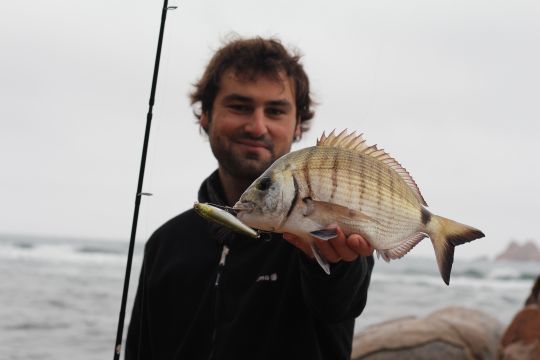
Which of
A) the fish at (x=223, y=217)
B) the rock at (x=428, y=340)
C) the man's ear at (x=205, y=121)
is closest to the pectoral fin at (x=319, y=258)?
the fish at (x=223, y=217)

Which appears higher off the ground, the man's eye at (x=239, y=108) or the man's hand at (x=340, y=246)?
the man's eye at (x=239, y=108)

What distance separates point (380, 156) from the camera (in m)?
2.57

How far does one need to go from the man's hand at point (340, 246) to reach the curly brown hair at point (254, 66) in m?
1.34

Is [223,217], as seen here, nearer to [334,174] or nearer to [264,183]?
[264,183]

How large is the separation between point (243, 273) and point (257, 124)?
2.46ft

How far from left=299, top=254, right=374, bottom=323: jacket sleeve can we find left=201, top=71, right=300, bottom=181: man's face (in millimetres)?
746

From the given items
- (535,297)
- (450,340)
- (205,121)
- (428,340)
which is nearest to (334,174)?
(205,121)

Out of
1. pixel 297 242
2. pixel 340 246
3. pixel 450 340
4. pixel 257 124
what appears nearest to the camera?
pixel 340 246

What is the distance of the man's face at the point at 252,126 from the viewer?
344 cm

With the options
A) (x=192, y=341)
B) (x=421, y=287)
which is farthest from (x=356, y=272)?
(x=421, y=287)

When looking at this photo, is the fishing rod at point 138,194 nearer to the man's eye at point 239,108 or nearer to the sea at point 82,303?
the man's eye at point 239,108

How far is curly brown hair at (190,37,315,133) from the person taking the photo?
3.74m

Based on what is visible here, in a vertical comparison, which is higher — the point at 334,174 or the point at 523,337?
A: the point at 334,174

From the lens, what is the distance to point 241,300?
131 inches
